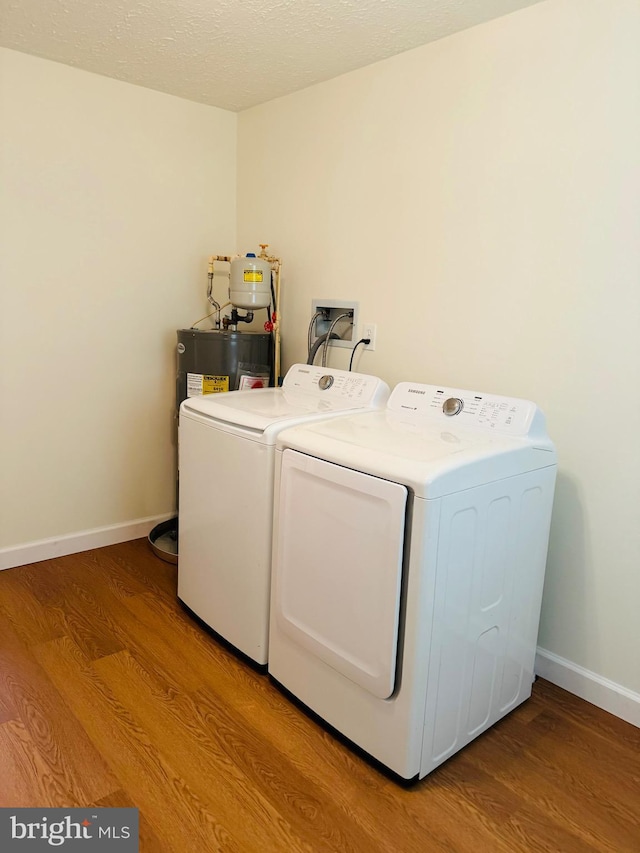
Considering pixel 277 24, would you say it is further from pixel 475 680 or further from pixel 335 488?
pixel 475 680

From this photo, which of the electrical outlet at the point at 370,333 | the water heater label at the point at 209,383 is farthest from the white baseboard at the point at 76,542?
the electrical outlet at the point at 370,333

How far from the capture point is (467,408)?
1.98m

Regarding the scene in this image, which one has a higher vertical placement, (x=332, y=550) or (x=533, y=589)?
(x=332, y=550)

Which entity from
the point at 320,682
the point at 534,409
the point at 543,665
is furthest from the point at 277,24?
the point at 543,665

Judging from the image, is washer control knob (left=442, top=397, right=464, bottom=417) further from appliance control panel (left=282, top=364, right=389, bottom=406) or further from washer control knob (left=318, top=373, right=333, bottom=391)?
washer control knob (left=318, top=373, right=333, bottom=391)

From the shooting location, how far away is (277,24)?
6.86 ft

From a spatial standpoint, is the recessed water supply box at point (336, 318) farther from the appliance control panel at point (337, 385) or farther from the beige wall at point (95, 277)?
the beige wall at point (95, 277)

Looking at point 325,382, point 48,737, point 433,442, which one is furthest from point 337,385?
point 48,737

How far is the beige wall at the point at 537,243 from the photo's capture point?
1802mm

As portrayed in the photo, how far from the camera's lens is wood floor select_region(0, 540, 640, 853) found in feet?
4.84

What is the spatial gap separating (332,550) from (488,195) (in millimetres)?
1321

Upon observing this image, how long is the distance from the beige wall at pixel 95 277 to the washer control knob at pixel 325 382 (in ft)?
3.30

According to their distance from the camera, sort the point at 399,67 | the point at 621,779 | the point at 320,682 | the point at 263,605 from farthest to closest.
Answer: the point at 399,67
the point at 263,605
the point at 320,682
the point at 621,779

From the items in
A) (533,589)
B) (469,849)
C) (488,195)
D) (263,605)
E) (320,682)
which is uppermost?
(488,195)
